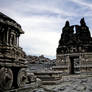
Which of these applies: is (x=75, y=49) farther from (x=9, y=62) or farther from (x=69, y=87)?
(x=9, y=62)

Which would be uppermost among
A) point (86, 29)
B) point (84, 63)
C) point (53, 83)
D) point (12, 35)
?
point (86, 29)

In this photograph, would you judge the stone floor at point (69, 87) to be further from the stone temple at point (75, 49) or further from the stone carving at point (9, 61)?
the stone temple at point (75, 49)

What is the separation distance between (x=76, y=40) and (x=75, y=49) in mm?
1587

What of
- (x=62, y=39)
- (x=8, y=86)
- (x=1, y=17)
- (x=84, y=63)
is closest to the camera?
(x=8, y=86)

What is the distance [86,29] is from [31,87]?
18732 millimetres

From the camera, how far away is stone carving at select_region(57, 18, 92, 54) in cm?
2641

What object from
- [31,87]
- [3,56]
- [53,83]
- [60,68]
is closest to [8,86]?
[3,56]

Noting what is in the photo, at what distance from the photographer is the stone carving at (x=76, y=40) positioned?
86.6 ft

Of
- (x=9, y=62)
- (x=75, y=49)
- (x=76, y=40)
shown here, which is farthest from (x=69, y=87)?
(x=76, y=40)

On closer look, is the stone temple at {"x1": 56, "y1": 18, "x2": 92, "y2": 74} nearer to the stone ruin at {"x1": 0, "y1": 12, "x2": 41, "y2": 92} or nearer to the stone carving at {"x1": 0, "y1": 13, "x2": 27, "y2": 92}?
the stone ruin at {"x1": 0, "y1": 12, "x2": 41, "y2": 92}

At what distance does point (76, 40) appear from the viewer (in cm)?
2697

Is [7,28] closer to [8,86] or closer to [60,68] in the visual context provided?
[8,86]

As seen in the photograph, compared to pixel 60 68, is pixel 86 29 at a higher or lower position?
higher

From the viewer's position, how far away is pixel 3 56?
30.5 ft
